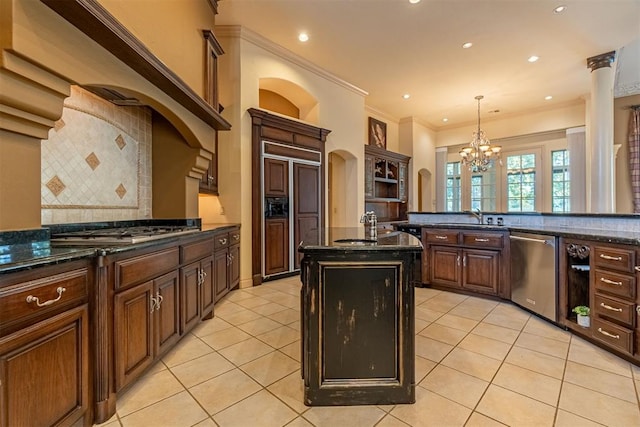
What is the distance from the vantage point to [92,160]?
241 centimetres

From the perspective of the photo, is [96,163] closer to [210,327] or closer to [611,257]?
[210,327]

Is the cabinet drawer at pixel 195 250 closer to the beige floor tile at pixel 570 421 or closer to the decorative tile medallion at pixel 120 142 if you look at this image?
the decorative tile medallion at pixel 120 142

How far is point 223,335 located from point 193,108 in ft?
7.03

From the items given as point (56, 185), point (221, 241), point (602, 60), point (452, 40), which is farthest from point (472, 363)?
point (602, 60)

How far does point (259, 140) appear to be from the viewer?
4137mm

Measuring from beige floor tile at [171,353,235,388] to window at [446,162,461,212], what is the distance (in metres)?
7.62

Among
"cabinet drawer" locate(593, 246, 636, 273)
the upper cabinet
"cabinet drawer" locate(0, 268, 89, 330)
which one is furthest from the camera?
the upper cabinet

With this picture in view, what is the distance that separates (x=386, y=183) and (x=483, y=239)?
4.05 meters

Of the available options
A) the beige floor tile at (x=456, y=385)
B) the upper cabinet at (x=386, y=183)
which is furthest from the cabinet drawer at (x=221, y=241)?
the upper cabinet at (x=386, y=183)

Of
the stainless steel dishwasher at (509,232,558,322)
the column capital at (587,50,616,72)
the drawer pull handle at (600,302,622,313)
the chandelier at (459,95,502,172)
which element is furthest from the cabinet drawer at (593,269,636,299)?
the column capital at (587,50,616,72)

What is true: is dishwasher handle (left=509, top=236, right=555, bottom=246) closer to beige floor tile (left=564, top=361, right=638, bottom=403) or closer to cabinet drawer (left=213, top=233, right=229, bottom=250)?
beige floor tile (left=564, top=361, right=638, bottom=403)

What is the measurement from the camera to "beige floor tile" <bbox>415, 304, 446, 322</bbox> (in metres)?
2.95

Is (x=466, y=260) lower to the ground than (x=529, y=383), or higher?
higher

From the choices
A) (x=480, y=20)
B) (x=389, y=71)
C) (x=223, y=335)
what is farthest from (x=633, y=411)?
(x=389, y=71)
